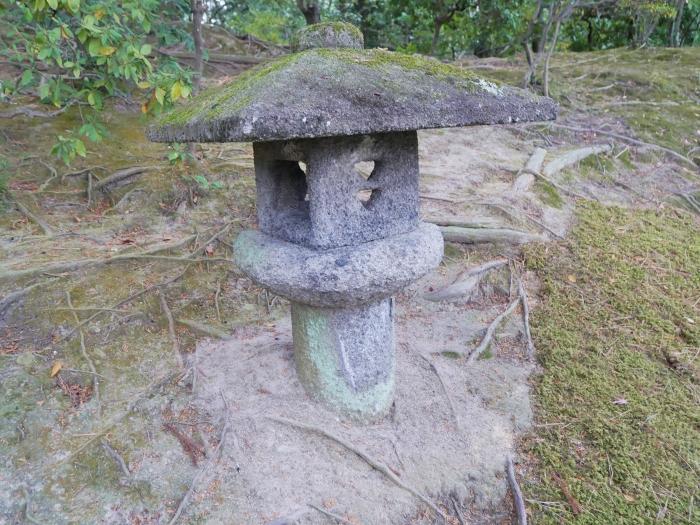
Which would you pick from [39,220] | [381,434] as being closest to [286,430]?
[381,434]

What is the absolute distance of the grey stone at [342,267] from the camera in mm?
2184

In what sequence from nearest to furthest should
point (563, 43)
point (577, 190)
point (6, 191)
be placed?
1. point (6, 191)
2. point (577, 190)
3. point (563, 43)

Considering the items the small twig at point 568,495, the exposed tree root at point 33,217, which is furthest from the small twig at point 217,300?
the small twig at point 568,495

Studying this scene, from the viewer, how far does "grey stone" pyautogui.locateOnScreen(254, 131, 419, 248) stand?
7.02ft

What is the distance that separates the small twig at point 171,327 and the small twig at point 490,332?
203cm

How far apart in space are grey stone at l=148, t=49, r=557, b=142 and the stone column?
33cm

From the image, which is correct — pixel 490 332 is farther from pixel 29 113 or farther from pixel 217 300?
pixel 29 113

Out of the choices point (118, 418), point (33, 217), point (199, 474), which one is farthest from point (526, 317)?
point (33, 217)

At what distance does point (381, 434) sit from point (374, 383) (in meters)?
0.29

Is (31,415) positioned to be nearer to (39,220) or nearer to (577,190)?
(39,220)

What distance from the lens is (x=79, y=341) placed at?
3240 millimetres

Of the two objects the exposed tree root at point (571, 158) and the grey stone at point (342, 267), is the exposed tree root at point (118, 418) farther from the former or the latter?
the exposed tree root at point (571, 158)

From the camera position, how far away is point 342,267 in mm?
2174

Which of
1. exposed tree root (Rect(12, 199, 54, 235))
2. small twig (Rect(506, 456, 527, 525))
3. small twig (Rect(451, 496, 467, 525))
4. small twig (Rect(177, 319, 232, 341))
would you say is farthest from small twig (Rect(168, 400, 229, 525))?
exposed tree root (Rect(12, 199, 54, 235))
